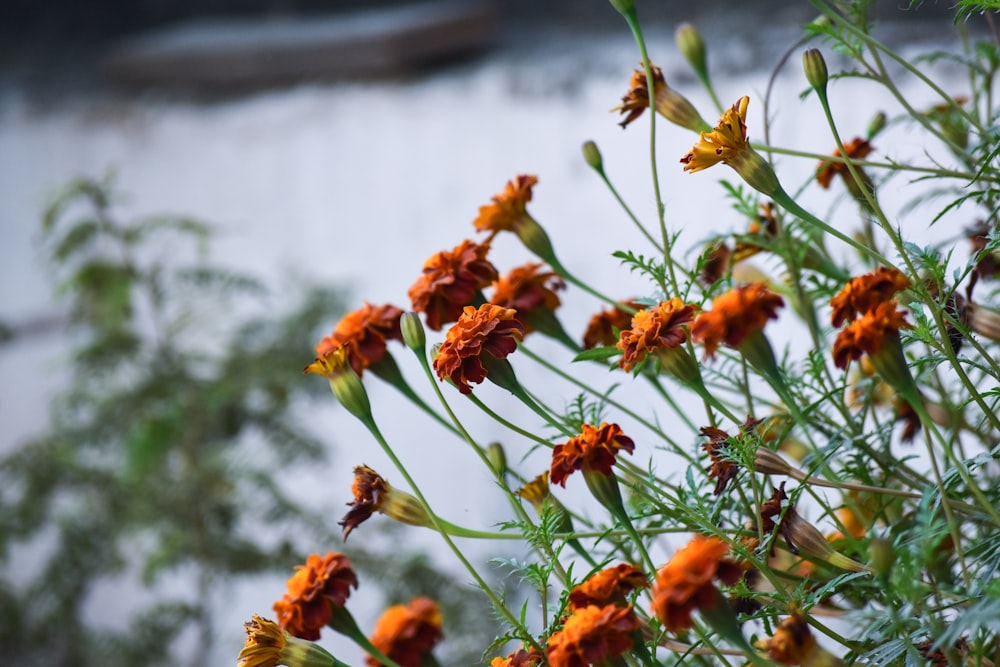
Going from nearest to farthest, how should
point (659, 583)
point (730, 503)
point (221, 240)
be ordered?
1. point (659, 583)
2. point (730, 503)
3. point (221, 240)

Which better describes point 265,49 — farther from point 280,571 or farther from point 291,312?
point 280,571

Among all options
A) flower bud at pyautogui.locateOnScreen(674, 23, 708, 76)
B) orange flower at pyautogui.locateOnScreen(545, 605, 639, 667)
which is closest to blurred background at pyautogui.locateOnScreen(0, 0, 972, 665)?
flower bud at pyautogui.locateOnScreen(674, 23, 708, 76)

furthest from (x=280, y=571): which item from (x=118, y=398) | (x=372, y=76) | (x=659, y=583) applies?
(x=659, y=583)

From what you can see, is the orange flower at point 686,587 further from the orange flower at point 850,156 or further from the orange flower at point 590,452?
the orange flower at point 850,156

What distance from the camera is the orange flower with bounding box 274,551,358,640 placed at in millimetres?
424

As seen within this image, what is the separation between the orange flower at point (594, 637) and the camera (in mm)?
328

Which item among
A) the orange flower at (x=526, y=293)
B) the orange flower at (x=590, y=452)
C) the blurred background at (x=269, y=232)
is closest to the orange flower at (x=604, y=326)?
the orange flower at (x=526, y=293)

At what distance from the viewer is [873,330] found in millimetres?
363

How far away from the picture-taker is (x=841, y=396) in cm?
43

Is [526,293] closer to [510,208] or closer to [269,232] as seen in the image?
[510,208]

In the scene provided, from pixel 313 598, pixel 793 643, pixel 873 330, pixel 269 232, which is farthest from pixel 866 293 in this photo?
pixel 269 232

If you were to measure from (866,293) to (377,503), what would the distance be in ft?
0.70

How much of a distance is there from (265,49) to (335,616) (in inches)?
59.2

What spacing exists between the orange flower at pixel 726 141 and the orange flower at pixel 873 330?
0.07 meters
